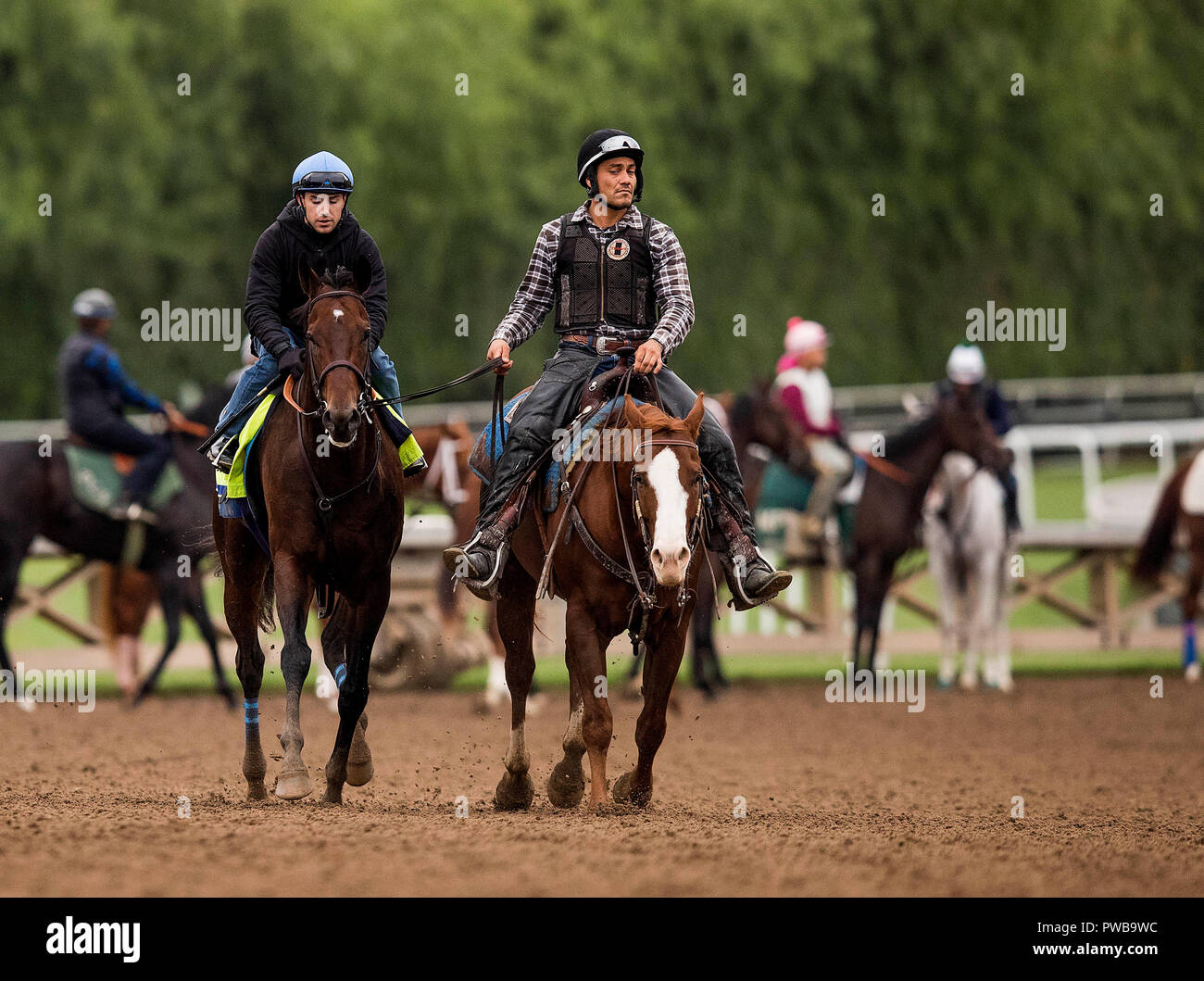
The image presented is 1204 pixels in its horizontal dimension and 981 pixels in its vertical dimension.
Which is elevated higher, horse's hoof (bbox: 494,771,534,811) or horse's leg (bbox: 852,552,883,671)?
horse's leg (bbox: 852,552,883,671)

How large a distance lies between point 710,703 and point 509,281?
1641cm

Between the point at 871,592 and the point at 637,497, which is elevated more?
the point at 637,497

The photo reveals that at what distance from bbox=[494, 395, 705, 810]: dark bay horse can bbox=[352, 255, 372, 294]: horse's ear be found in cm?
130

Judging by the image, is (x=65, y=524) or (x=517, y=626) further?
(x=65, y=524)

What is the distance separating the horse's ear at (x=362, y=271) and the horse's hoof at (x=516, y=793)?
7.55 feet

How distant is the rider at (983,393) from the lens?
1658cm

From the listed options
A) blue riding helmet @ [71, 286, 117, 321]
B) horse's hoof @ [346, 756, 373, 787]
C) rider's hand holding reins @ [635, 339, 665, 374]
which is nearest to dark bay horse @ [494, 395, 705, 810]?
rider's hand holding reins @ [635, 339, 665, 374]

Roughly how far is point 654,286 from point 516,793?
7.87ft

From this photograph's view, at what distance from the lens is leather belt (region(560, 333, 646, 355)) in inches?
349

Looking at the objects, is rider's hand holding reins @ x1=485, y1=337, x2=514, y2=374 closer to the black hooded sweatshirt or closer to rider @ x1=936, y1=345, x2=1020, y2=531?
the black hooded sweatshirt

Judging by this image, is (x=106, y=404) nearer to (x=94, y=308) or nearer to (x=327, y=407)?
(x=94, y=308)

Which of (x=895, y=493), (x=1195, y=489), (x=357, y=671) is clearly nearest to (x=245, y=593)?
(x=357, y=671)

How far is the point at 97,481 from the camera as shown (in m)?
15.2

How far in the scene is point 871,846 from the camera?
7.56 m
